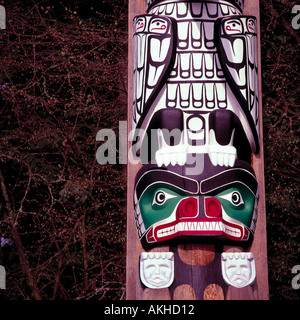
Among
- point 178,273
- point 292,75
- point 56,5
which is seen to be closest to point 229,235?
point 178,273

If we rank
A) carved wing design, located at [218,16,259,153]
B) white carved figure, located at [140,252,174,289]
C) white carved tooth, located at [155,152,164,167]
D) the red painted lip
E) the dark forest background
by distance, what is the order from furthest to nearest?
the dark forest background → carved wing design, located at [218,16,259,153] → white carved tooth, located at [155,152,164,167] → white carved figure, located at [140,252,174,289] → the red painted lip

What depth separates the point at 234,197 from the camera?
13.7ft

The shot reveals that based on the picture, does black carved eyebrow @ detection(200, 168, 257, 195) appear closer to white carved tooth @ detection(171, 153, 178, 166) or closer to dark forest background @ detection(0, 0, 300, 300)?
white carved tooth @ detection(171, 153, 178, 166)

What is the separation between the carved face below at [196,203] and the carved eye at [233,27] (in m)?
1.07

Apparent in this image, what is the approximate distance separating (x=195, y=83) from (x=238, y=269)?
1.43 metres

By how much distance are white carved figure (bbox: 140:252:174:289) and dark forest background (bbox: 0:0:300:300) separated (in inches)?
92.5

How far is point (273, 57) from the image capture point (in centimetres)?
718

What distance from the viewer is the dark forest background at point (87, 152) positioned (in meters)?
6.64

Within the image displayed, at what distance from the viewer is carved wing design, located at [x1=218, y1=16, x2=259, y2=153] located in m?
4.47

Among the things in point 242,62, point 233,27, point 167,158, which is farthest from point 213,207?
point 233,27

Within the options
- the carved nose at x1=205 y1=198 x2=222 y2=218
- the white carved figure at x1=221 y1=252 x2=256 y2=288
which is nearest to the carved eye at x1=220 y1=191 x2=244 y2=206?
the carved nose at x1=205 y1=198 x2=222 y2=218

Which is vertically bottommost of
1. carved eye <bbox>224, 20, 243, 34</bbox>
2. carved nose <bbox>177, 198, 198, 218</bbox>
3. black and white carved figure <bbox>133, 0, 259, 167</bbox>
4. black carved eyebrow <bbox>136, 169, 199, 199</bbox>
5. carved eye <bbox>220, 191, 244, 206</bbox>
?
carved nose <bbox>177, 198, 198, 218</bbox>

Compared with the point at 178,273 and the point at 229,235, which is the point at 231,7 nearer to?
the point at 229,235

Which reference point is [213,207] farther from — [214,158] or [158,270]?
[158,270]
